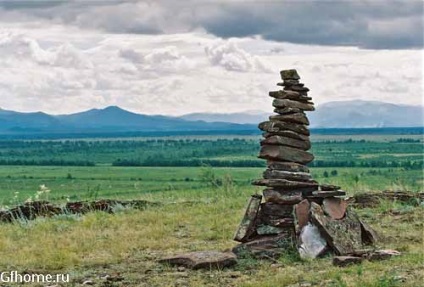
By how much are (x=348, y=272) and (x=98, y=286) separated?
3.29 meters

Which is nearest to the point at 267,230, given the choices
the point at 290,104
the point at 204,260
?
the point at 204,260

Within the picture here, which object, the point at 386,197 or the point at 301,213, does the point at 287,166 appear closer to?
the point at 301,213

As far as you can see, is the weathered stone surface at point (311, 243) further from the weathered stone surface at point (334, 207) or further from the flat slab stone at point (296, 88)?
the flat slab stone at point (296, 88)

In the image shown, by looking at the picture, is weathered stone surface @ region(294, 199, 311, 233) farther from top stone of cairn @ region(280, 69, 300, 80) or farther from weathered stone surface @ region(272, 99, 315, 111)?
top stone of cairn @ region(280, 69, 300, 80)

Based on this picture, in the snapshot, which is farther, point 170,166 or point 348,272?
point 170,166

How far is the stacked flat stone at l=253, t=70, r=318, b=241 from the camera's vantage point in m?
13.5

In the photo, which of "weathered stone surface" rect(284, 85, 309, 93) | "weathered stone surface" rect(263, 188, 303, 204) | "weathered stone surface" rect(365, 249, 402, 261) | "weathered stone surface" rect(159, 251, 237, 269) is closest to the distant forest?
"weathered stone surface" rect(284, 85, 309, 93)

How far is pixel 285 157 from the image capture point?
13.6m

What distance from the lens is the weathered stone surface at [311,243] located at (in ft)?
41.7

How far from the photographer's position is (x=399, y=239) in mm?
14297

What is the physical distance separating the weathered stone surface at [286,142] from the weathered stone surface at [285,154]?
0.20 feet

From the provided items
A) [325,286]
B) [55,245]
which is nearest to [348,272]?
[325,286]

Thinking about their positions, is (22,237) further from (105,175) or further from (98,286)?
(105,175)

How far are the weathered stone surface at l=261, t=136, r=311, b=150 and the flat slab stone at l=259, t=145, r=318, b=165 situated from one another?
60mm
